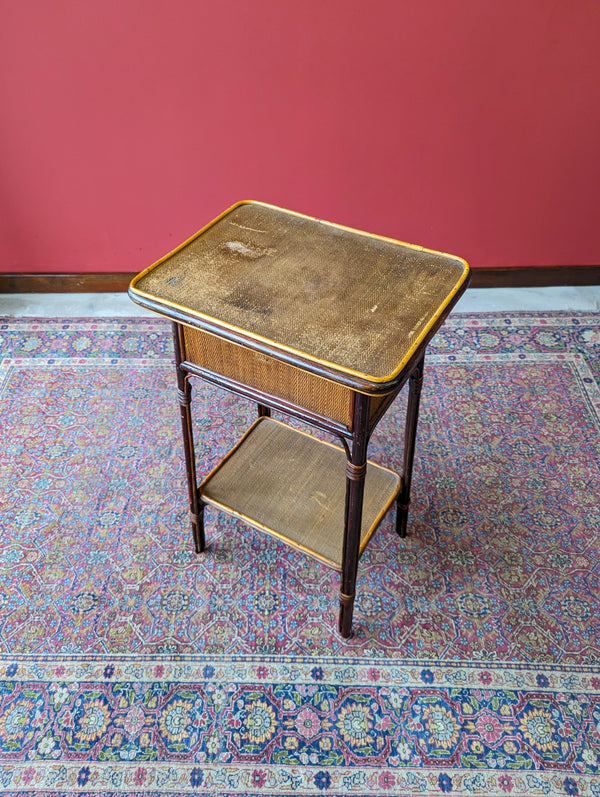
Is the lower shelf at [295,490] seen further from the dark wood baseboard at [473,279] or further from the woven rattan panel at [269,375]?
the dark wood baseboard at [473,279]

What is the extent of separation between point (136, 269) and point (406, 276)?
7.00 ft

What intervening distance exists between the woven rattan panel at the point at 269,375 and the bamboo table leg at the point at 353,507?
37 millimetres

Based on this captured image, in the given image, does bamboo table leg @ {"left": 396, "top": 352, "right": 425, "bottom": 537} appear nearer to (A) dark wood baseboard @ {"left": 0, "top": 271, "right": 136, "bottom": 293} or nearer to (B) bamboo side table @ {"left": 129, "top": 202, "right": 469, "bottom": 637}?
(B) bamboo side table @ {"left": 129, "top": 202, "right": 469, "bottom": 637}

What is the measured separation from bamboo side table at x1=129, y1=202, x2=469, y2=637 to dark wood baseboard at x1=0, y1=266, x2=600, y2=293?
1704 mm

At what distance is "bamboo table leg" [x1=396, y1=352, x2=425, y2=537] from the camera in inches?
78.7

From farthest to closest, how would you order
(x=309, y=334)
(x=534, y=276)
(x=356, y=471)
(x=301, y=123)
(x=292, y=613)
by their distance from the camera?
(x=534, y=276) < (x=301, y=123) < (x=292, y=613) < (x=356, y=471) < (x=309, y=334)

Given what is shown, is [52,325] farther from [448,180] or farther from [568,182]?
[568,182]

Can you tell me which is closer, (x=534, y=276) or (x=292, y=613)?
(x=292, y=613)

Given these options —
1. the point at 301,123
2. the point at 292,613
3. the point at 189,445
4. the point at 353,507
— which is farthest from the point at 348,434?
the point at 301,123

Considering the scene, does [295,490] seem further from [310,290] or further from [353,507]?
[310,290]

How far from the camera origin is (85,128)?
316 cm

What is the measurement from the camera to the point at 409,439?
2113mm

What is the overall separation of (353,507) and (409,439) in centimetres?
41

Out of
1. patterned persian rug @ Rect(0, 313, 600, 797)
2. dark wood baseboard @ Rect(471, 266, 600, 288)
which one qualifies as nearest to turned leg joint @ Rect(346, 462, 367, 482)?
patterned persian rug @ Rect(0, 313, 600, 797)
